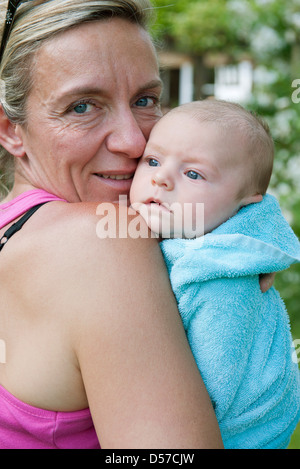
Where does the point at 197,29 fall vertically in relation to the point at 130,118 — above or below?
below

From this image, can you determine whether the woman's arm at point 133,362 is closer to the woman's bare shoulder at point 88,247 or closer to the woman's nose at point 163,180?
the woman's bare shoulder at point 88,247

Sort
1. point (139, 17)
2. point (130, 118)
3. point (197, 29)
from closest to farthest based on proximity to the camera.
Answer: point (130, 118) < point (139, 17) < point (197, 29)

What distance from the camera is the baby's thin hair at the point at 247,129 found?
172 cm

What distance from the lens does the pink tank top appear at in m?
1.53

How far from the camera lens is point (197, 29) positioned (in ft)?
29.5

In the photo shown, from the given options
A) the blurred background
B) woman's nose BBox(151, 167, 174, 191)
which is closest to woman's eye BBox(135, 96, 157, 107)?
woman's nose BBox(151, 167, 174, 191)

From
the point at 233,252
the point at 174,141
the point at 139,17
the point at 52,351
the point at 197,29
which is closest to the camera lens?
the point at 52,351

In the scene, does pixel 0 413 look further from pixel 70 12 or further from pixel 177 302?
pixel 70 12

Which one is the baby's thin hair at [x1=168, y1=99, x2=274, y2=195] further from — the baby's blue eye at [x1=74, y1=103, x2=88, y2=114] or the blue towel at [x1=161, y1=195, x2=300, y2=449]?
the baby's blue eye at [x1=74, y1=103, x2=88, y2=114]

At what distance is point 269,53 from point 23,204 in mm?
7354

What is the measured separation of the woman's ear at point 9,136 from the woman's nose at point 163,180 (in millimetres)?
544

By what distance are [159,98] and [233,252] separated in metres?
0.76

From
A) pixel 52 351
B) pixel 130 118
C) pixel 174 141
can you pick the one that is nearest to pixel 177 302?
pixel 52 351

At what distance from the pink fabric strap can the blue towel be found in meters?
0.40
